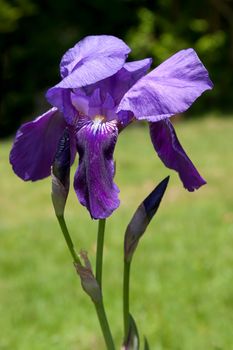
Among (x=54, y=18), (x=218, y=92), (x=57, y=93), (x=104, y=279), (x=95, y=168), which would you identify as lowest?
(x=218, y=92)

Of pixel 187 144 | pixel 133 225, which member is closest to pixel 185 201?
pixel 187 144

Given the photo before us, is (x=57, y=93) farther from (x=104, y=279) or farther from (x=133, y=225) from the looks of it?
(x=104, y=279)

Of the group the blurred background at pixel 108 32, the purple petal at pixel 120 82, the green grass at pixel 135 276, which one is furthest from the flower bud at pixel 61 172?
the blurred background at pixel 108 32

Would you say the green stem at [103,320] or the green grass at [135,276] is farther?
the green grass at [135,276]

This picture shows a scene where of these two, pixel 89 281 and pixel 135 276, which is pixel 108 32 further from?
pixel 89 281

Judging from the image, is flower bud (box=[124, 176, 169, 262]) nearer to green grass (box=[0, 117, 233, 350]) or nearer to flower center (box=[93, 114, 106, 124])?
flower center (box=[93, 114, 106, 124])

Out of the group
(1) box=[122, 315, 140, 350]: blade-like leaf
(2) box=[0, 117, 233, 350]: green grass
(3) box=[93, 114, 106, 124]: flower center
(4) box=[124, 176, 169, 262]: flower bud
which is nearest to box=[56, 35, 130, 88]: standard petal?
(3) box=[93, 114, 106, 124]: flower center

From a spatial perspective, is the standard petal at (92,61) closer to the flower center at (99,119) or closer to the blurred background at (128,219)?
the flower center at (99,119)

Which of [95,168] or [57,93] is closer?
[95,168]

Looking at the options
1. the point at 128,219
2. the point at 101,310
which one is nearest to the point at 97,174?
the point at 101,310
